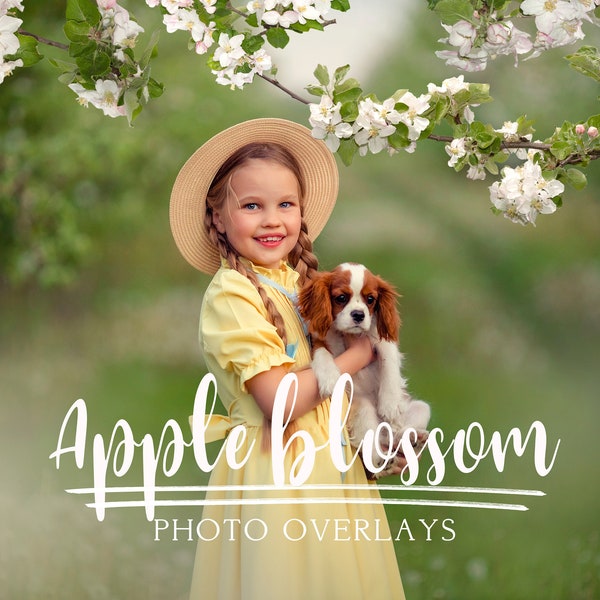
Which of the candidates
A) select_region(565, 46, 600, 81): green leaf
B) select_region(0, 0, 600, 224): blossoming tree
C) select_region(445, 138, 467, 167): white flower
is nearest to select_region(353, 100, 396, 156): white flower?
select_region(0, 0, 600, 224): blossoming tree

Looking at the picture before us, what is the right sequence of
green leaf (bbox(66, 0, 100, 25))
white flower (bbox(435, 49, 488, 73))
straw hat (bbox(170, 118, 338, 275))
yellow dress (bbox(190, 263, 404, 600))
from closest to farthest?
green leaf (bbox(66, 0, 100, 25)), white flower (bbox(435, 49, 488, 73)), yellow dress (bbox(190, 263, 404, 600)), straw hat (bbox(170, 118, 338, 275))

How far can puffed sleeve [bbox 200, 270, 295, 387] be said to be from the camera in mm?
1829

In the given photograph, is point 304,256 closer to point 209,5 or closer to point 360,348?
point 360,348

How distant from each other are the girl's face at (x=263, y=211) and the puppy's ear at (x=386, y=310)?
23 centimetres

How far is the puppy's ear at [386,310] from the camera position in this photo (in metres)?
1.85

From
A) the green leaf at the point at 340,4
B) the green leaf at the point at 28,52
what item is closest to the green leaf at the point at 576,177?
the green leaf at the point at 340,4

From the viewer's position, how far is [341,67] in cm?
175

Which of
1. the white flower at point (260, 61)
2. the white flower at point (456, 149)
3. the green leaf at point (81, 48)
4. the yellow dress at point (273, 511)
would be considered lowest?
the yellow dress at point (273, 511)

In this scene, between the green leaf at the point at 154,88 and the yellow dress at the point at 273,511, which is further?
the yellow dress at the point at 273,511

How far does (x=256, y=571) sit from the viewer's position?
1895 mm

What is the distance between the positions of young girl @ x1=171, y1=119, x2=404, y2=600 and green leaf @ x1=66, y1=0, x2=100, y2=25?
367mm

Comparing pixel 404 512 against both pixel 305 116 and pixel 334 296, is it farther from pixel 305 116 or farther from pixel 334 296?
pixel 334 296

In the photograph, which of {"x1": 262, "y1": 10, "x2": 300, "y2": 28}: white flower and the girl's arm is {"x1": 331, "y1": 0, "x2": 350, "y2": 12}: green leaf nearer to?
{"x1": 262, "y1": 10, "x2": 300, "y2": 28}: white flower

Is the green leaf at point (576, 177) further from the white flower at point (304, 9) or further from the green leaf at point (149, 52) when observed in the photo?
the green leaf at point (149, 52)
